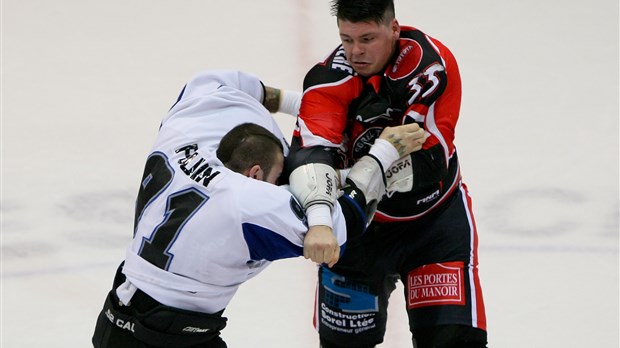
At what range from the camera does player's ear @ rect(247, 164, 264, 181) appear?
316 cm

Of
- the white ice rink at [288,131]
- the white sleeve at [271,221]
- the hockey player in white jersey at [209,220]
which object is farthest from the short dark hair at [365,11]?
the white ice rink at [288,131]

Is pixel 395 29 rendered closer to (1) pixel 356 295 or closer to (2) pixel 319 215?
(2) pixel 319 215

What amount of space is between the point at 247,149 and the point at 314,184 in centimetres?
21

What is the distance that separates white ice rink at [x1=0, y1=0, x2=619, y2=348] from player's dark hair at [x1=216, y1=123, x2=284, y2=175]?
4.19 feet

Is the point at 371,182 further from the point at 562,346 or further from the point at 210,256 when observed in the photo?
the point at 562,346

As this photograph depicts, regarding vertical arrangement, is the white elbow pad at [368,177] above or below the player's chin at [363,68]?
below

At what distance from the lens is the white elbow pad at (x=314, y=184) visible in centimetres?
313

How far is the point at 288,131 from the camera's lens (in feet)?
18.8

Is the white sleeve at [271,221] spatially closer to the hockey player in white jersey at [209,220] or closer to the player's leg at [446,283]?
the hockey player in white jersey at [209,220]

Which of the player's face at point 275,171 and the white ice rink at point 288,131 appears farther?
the white ice rink at point 288,131

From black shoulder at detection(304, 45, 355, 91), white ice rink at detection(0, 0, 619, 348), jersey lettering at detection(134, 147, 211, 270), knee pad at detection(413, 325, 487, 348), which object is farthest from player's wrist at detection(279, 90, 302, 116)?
white ice rink at detection(0, 0, 619, 348)

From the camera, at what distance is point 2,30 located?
6.93 m

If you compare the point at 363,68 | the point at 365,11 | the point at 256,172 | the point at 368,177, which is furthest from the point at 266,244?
the point at 365,11

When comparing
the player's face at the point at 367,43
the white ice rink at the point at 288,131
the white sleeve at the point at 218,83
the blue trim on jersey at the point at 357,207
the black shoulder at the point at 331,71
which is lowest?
the white ice rink at the point at 288,131
